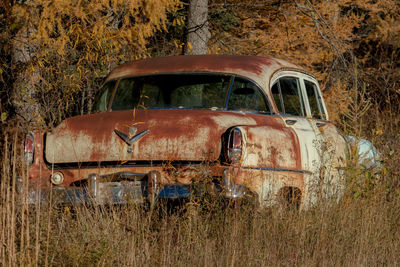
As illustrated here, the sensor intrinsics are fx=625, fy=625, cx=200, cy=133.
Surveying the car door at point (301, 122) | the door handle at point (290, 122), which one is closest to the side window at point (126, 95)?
the car door at point (301, 122)

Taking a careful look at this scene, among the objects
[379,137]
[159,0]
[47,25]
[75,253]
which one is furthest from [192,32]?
[75,253]

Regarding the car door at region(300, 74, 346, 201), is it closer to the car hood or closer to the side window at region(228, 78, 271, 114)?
the side window at region(228, 78, 271, 114)

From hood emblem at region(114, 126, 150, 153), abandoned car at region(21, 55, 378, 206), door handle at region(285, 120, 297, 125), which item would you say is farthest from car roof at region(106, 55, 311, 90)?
hood emblem at region(114, 126, 150, 153)

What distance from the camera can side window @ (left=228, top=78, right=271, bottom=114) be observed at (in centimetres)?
597

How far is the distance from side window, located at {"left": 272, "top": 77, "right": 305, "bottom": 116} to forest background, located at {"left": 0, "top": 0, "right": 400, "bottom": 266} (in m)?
0.59

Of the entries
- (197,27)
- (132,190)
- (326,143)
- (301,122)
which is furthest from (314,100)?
(197,27)

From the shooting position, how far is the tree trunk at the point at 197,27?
10898 millimetres

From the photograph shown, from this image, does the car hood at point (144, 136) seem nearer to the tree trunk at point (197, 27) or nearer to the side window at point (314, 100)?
the side window at point (314, 100)

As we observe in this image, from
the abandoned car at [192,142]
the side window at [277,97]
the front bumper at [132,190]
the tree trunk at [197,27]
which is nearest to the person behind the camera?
the front bumper at [132,190]

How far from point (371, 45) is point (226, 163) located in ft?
58.3

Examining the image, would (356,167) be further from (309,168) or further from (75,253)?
(75,253)

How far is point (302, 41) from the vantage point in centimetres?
1324

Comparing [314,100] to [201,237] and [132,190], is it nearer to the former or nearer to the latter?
[132,190]

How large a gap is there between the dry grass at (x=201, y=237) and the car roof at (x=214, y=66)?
5.03 ft
